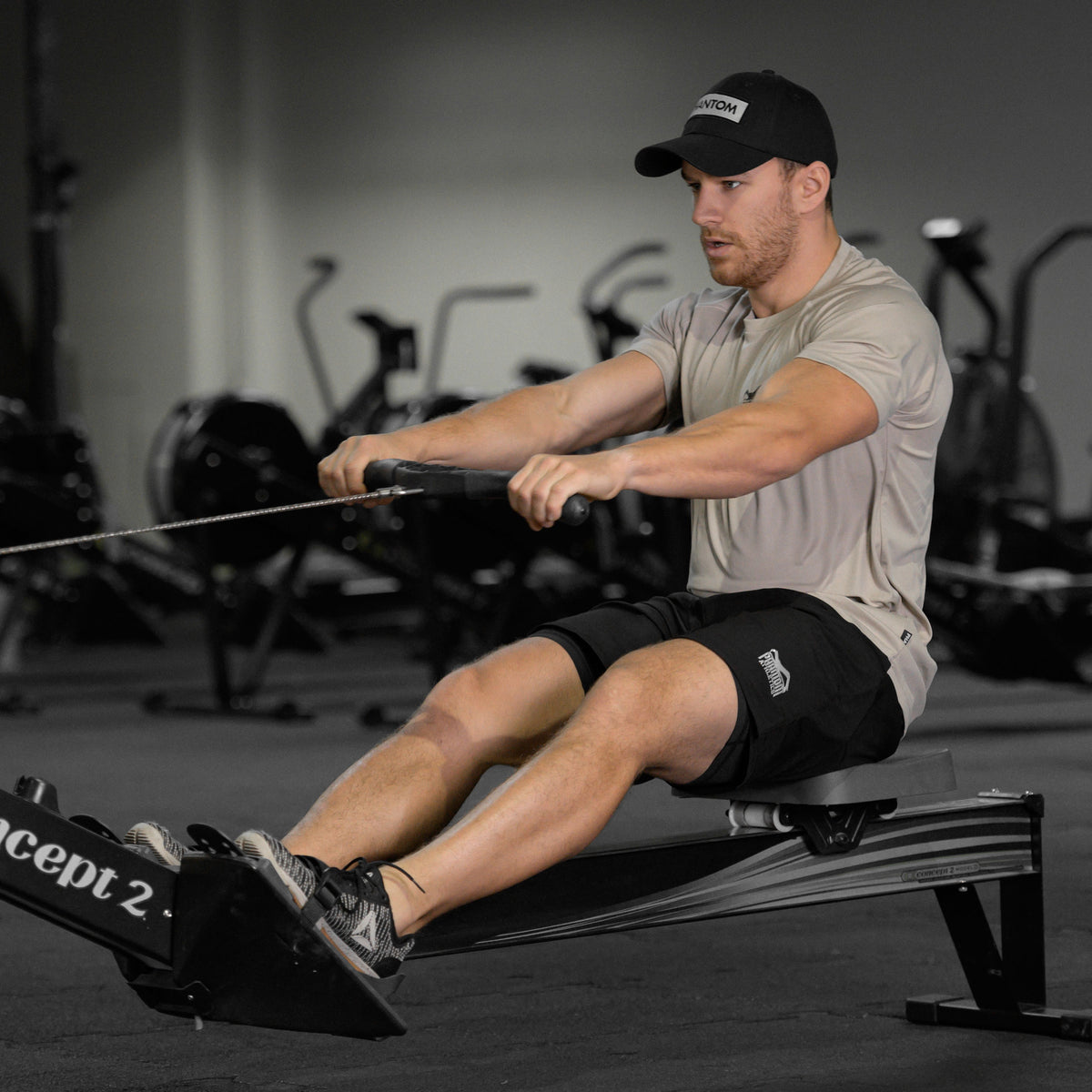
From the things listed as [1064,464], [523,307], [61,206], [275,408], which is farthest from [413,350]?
[1064,464]

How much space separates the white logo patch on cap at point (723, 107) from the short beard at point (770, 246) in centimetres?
12

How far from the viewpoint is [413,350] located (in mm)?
6980

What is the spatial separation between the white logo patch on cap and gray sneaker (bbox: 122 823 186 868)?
111 cm

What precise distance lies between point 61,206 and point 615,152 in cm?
323

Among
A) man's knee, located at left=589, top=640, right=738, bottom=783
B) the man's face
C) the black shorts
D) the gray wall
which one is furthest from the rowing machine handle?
the gray wall

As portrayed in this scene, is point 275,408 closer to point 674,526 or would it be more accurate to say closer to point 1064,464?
point 674,526

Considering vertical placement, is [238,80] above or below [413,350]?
above

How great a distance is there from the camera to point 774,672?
6.92ft

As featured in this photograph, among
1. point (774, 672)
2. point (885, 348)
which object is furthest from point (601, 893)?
point (885, 348)

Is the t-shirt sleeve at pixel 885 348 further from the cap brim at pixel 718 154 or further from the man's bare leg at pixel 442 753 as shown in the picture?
the man's bare leg at pixel 442 753

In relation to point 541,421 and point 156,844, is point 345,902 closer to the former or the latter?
point 156,844

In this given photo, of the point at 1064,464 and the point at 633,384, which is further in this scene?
the point at 1064,464

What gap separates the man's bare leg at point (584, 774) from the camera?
1877mm

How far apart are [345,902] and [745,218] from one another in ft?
3.45
